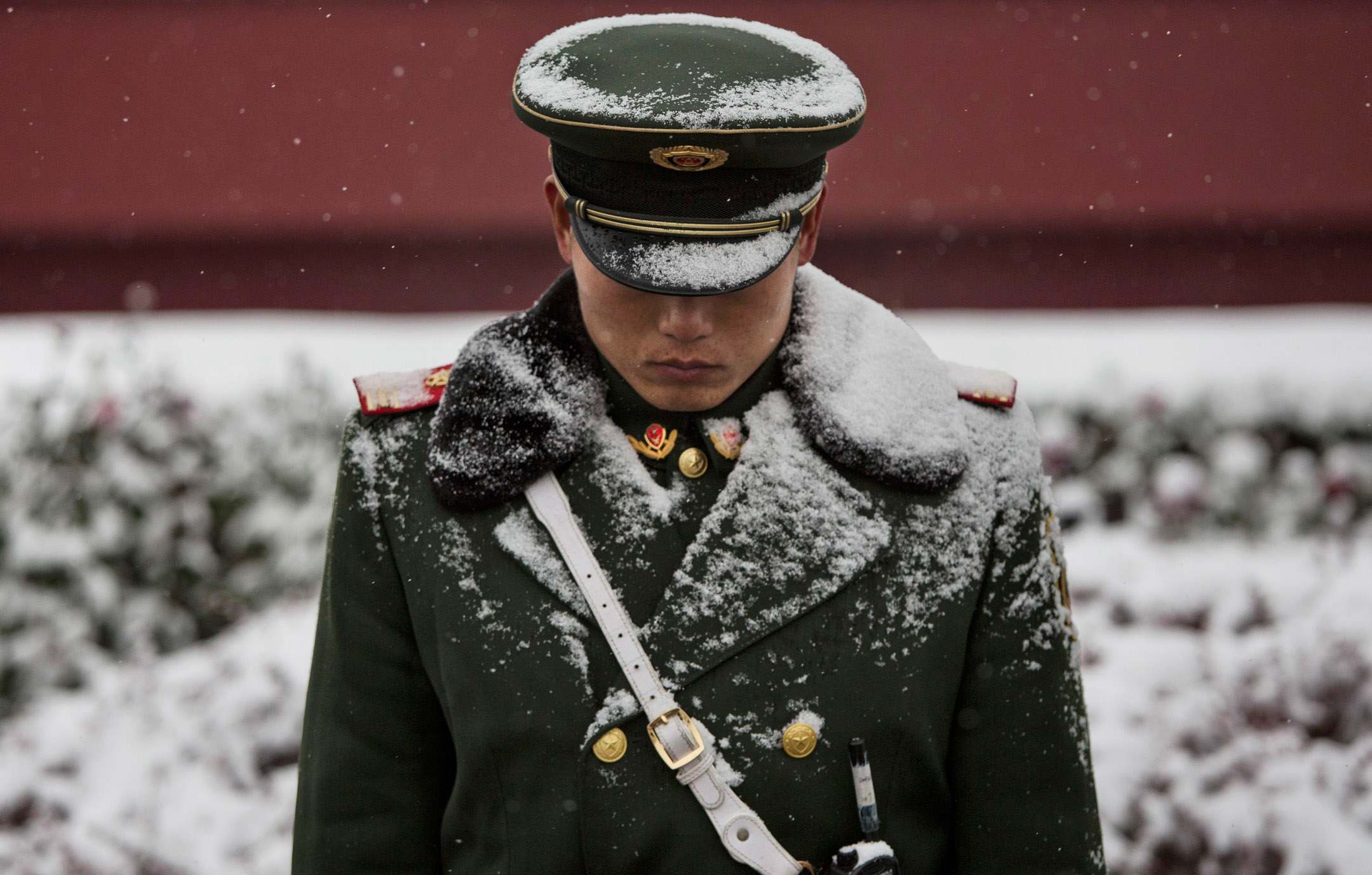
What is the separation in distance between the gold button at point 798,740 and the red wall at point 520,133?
4834mm

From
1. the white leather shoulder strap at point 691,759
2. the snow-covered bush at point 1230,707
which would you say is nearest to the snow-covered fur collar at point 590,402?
the white leather shoulder strap at point 691,759

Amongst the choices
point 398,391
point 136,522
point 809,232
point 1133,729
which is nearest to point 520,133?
point 136,522

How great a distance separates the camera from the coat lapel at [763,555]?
156 cm

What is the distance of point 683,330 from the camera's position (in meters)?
1.49

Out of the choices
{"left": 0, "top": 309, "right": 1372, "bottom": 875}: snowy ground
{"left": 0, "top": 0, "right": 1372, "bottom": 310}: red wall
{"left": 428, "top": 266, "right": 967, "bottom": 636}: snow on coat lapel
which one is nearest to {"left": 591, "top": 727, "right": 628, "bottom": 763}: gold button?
{"left": 428, "top": 266, "right": 967, "bottom": 636}: snow on coat lapel

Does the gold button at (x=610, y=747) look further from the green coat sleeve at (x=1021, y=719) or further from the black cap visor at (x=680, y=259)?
the black cap visor at (x=680, y=259)

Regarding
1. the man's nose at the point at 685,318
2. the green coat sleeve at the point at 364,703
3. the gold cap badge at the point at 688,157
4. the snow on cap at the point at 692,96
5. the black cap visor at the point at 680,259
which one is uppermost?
the snow on cap at the point at 692,96

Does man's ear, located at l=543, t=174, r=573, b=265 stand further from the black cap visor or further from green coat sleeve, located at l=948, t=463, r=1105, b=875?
green coat sleeve, located at l=948, t=463, r=1105, b=875

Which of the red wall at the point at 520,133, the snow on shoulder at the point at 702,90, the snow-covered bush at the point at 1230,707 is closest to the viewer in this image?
the snow on shoulder at the point at 702,90

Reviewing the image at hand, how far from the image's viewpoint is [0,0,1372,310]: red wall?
615cm

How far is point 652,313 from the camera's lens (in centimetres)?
151

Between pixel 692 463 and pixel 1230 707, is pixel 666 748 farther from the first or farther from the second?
pixel 1230 707

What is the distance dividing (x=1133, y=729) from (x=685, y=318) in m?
2.25

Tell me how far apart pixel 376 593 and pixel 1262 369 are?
462 cm
